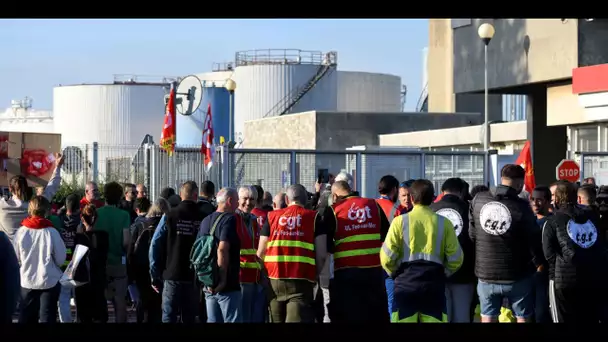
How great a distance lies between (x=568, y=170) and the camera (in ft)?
61.2

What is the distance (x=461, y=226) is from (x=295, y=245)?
154 cm

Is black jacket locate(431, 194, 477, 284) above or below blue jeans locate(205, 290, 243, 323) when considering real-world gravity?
above

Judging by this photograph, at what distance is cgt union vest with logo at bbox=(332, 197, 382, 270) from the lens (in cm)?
950

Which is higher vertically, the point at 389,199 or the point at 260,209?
the point at 389,199

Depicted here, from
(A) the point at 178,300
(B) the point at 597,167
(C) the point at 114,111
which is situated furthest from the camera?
(C) the point at 114,111

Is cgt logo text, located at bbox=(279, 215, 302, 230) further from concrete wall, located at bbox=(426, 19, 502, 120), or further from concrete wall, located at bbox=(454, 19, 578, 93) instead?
concrete wall, located at bbox=(426, 19, 502, 120)

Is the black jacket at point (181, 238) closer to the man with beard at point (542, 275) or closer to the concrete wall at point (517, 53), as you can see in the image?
the man with beard at point (542, 275)

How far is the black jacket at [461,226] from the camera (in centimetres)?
987

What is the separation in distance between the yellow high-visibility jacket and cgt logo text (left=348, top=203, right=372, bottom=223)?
2.48ft

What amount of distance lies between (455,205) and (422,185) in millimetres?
1188

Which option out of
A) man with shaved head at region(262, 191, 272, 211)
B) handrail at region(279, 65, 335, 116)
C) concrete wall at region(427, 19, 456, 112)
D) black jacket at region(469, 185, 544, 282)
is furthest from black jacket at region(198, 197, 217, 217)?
handrail at region(279, 65, 335, 116)

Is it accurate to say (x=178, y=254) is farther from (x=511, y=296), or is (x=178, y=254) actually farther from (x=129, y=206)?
(x=129, y=206)

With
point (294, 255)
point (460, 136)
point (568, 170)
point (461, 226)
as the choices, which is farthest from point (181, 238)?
point (460, 136)

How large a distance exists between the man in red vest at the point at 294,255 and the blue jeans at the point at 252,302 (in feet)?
1.74
